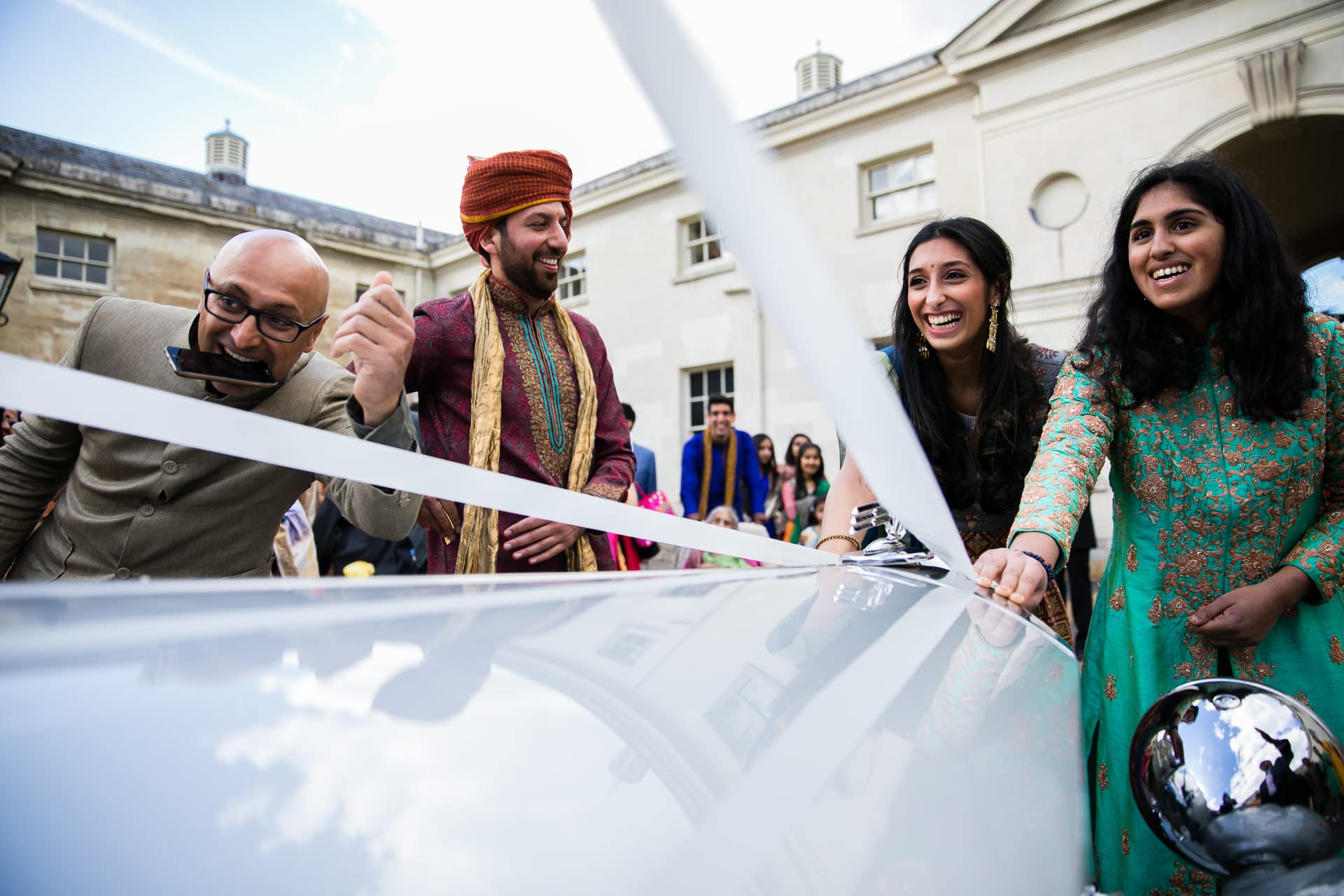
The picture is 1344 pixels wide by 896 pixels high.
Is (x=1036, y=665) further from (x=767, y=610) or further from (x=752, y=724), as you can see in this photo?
(x=752, y=724)

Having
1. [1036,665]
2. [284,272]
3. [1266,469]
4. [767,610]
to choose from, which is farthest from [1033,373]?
[284,272]

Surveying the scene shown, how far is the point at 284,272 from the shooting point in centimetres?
129

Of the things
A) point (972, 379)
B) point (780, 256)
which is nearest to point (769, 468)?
point (972, 379)

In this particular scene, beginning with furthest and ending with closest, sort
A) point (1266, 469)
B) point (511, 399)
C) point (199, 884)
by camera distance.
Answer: point (511, 399)
point (1266, 469)
point (199, 884)

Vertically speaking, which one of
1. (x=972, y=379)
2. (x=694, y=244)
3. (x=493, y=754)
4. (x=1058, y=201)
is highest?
(x=694, y=244)

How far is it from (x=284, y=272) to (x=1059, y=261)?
318 inches

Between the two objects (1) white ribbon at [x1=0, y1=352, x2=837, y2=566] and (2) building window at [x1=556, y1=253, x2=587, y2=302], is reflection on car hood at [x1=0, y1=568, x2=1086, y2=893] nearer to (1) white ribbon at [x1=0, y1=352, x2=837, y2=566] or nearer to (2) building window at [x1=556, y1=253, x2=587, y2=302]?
(1) white ribbon at [x1=0, y1=352, x2=837, y2=566]

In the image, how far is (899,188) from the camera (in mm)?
9672

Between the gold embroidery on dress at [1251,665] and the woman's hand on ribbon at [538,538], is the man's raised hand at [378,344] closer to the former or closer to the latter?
the woman's hand on ribbon at [538,538]

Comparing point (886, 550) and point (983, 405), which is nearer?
point (886, 550)

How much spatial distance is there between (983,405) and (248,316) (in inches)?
59.0

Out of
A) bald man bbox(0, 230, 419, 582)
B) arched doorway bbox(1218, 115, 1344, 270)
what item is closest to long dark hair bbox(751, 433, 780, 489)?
arched doorway bbox(1218, 115, 1344, 270)

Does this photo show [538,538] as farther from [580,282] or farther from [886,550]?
[580,282]

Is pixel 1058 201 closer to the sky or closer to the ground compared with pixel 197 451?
closer to the sky
